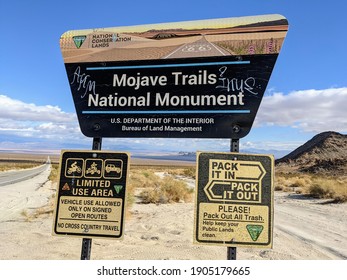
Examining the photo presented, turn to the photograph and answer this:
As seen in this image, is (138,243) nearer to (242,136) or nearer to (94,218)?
(94,218)

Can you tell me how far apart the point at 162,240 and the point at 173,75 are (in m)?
4.87

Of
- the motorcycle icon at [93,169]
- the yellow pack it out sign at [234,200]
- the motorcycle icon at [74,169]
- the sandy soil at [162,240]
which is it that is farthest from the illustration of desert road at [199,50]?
the sandy soil at [162,240]

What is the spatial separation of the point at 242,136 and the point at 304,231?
24.0 feet

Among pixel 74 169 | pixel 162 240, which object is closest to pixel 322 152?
pixel 162 240

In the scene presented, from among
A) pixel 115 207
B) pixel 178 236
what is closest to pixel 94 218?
pixel 115 207

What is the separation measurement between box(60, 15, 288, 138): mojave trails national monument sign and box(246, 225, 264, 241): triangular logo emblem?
775 mm

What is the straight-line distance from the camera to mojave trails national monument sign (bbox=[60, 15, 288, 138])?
2.82 metres

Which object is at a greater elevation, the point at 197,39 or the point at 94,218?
the point at 197,39

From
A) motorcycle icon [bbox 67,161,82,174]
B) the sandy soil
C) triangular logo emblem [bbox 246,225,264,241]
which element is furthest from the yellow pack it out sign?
the sandy soil

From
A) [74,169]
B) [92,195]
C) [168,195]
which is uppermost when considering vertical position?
[74,169]

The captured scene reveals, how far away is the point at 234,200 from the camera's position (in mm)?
2701

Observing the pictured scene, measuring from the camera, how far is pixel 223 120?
113 inches

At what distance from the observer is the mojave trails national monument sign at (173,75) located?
9.25 feet

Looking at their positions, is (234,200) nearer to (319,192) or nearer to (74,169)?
(74,169)
